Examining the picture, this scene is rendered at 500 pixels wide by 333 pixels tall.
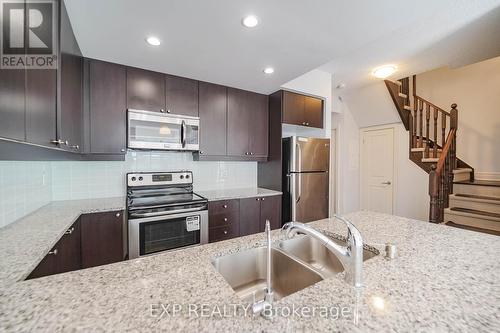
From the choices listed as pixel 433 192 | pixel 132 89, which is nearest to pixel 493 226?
pixel 433 192

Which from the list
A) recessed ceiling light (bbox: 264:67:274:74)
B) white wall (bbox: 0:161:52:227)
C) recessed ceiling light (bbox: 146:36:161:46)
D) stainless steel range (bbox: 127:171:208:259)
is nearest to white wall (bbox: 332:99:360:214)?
recessed ceiling light (bbox: 264:67:274:74)

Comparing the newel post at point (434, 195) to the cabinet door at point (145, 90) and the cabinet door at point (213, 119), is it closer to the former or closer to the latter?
the cabinet door at point (213, 119)

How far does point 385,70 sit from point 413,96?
1.19 m

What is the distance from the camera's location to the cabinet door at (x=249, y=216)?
2.55 meters

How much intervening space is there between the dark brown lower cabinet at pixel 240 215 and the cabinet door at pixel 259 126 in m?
0.70

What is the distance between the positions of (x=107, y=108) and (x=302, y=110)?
92.3 inches

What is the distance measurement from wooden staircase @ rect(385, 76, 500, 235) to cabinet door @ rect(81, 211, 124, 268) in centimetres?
348

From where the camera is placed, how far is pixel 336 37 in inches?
64.0

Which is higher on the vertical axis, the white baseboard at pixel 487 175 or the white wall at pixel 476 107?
the white wall at pixel 476 107

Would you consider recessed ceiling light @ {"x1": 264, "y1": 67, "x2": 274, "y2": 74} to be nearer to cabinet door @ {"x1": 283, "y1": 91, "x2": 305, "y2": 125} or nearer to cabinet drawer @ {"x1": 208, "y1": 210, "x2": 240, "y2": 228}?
cabinet door @ {"x1": 283, "y1": 91, "x2": 305, "y2": 125}

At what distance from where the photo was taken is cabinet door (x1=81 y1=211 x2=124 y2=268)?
180 centimetres

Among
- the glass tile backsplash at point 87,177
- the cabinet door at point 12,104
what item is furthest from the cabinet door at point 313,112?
the cabinet door at point 12,104

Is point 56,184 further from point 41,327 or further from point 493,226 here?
point 493,226

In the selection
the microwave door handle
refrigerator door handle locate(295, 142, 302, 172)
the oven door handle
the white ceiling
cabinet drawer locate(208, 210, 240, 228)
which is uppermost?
the white ceiling
